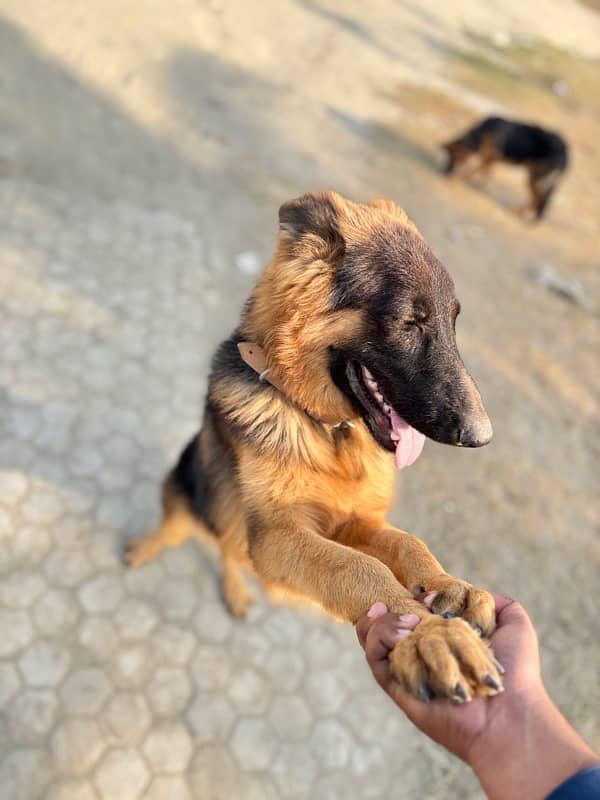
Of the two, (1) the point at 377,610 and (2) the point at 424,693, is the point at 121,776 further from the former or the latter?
(2) the point at 424,693

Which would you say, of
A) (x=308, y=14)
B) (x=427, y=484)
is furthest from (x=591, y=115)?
(x=427, y=484)

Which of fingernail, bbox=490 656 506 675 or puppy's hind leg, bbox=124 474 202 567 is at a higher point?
fingernail, bbox=490 656 506 675

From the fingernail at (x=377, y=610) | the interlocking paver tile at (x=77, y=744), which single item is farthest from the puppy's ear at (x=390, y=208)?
the interlocking paver tile at (x=77, y=744)

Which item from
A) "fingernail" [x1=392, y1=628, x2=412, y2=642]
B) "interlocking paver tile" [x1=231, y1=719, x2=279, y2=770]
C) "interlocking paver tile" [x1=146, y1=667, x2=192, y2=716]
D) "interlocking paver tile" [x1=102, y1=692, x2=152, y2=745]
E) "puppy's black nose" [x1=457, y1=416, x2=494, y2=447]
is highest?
"puppy's black nose" [x1=457, y1=416, x2=494, y2=447]

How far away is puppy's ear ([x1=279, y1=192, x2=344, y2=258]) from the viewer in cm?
269

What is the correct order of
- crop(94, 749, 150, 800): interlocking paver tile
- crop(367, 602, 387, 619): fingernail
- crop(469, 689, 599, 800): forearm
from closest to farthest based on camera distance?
crop(469, 689, 599, 800): forearm, crop(367, 602, 387, 619): fingernail, crop(94, 749, 150, 800): interlocking paver tile

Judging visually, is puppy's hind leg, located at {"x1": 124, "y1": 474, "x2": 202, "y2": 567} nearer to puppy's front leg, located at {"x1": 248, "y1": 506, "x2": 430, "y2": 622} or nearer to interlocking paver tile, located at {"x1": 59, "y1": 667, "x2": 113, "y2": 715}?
interlocking paver tile, located at {"x1": 59, "y1": 667, "x2": 113, "y2": 715}

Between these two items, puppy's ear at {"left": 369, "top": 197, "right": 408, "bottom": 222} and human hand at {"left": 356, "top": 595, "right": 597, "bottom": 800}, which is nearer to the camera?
human hand at {"left": 356, "top": 595, "right": 597, "bottom": 800}

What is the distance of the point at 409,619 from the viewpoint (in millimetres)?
2072

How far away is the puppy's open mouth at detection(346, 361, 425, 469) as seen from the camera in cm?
268

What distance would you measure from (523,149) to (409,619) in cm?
997

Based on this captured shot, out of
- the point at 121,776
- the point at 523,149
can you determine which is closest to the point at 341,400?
the point at 121,776

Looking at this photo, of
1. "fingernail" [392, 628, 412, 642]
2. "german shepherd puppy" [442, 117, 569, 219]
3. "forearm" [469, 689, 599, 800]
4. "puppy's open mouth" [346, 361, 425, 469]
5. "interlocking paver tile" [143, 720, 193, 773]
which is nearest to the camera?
"forearm" [469, 689, 599, 800]

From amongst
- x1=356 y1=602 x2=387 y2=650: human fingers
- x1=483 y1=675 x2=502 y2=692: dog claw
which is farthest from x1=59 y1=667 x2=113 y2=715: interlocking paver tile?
x1=483 y1=675 x2=502 y2=692: dog claw
